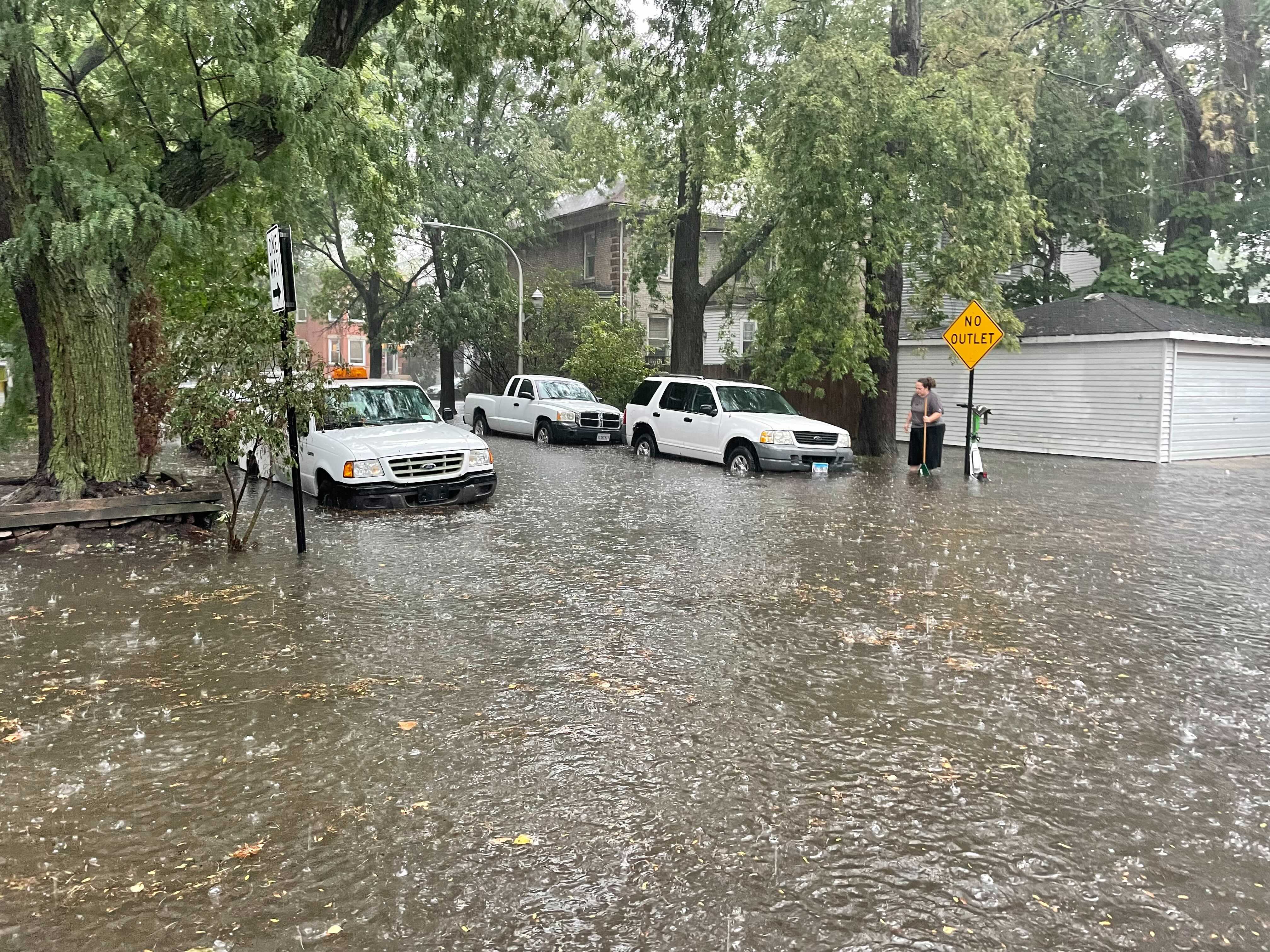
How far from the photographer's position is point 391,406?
47.9 feet

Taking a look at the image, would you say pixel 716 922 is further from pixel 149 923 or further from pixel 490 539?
pixel 490 539

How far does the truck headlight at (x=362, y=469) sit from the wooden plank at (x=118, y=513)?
1.84 metres

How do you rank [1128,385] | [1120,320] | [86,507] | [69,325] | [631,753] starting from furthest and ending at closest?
[1120,320] → [1128,385] → [69,325] → [86,507] → [631,753]

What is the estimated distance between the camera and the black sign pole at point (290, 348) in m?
9.54

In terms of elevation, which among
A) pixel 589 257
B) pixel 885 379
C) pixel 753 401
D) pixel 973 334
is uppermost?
pixel 589 257

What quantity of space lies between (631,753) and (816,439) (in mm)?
14200

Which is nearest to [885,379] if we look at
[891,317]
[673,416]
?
[891,317]

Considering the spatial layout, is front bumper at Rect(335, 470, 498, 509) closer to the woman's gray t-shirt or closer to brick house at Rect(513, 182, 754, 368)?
the woman's gray t-shirt

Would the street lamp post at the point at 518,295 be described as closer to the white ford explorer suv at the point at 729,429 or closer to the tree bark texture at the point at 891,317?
the white ford explorer suv at the point at 729,429

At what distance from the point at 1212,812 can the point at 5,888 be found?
4696mm

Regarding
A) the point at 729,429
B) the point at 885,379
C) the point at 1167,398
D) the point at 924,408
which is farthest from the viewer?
the point at 885,379

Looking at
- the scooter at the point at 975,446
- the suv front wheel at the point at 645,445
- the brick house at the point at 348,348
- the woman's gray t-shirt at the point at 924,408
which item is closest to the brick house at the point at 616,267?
the suv front wheel at the point at 645,445

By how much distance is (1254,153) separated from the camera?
29.1 m

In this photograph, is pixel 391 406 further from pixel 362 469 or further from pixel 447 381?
pixel 447 381
